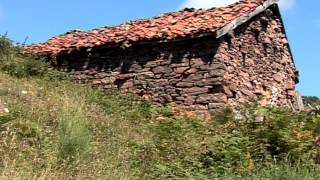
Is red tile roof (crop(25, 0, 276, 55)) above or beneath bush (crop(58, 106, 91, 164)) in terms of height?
above

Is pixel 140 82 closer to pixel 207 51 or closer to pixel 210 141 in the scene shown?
pixel 207 51

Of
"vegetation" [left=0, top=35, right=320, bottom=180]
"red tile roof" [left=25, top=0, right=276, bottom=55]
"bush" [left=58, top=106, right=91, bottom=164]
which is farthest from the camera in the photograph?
"red tile roof" [left=25, top=0, right=276, bottom=55]

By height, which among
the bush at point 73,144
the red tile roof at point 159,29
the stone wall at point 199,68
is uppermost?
the red tile roof at point 159,29

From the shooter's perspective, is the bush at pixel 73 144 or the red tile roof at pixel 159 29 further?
the red tile roof at pixel 159 29

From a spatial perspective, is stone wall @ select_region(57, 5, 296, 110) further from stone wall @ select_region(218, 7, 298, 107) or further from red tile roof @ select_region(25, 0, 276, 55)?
red tile roof @ select_region(25, 0, 276, 55)

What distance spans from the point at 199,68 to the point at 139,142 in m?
5.05

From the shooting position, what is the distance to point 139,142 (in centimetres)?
853

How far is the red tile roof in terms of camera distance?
13570 mm

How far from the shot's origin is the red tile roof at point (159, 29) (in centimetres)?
1357

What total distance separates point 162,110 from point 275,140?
4304 mm

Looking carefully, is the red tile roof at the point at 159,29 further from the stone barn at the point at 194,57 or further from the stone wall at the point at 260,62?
the stone wall at the point at 260,62

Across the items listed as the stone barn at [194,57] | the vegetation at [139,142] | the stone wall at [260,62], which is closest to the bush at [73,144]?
the vegetation at [139,142]

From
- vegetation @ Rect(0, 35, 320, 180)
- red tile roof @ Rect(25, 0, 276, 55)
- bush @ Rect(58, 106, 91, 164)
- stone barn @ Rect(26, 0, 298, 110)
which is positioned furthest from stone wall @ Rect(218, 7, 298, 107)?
bush @ Rect(58, 106, 91, 164)

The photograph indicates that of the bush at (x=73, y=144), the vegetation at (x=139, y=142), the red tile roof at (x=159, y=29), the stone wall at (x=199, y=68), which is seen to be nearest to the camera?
the vegetation at (x=139, y=142)
